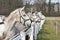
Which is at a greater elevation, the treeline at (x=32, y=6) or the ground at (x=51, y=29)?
the treeline at (x=32, y=6)

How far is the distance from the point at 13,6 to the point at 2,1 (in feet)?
1.40

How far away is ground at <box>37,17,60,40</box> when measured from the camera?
370 centimetres

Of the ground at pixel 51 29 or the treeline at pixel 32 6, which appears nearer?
the ground at pixel 51 29

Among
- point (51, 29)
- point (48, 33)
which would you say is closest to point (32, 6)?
point (51, 29)

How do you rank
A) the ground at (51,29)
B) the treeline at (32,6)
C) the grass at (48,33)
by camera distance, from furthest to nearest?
the treeline at (32,6) < the ground at (51,29) < the grass at (48,33)

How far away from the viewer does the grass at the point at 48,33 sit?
3.57 m

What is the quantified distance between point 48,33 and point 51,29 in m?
0.38

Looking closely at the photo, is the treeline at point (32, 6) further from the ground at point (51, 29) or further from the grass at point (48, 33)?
the grass at point (48, 33)

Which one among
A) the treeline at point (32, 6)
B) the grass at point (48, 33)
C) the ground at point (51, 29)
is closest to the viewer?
the grass at point (48, 33)

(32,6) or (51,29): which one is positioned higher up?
(32,6)

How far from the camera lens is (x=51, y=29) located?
14.1 ft

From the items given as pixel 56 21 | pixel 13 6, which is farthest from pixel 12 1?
pixel 56 21

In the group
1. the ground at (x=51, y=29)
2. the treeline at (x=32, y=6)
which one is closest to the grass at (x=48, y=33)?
the ground at (x=51, y=29)

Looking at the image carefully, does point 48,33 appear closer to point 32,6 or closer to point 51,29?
point 51,29
